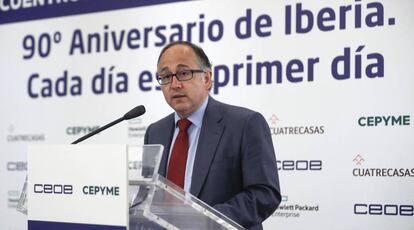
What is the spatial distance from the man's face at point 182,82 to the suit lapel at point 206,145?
92mm

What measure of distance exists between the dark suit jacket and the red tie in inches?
2.2

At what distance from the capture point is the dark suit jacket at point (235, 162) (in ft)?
7.08

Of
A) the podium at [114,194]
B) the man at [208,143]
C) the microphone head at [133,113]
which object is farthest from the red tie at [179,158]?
the podium at [114,194]

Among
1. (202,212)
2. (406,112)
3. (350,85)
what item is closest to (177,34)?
(350,85)

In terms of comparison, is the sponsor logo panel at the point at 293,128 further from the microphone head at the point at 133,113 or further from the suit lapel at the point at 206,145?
the microphone head at the point at 133,113

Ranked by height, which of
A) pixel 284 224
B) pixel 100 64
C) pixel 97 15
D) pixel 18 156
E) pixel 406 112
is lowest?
pixel 284 224

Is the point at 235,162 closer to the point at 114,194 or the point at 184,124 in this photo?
the point at 184,124

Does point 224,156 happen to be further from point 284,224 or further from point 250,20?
point 250,20

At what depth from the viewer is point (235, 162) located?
2287mm

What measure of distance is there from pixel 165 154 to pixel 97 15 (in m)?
2.73

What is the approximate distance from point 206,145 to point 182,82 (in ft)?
0.94

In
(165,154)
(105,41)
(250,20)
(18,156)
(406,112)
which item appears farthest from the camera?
(18,156)

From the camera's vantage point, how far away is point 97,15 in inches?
190

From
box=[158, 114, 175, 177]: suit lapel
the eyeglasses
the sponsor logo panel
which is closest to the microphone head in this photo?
the eyeglasses
